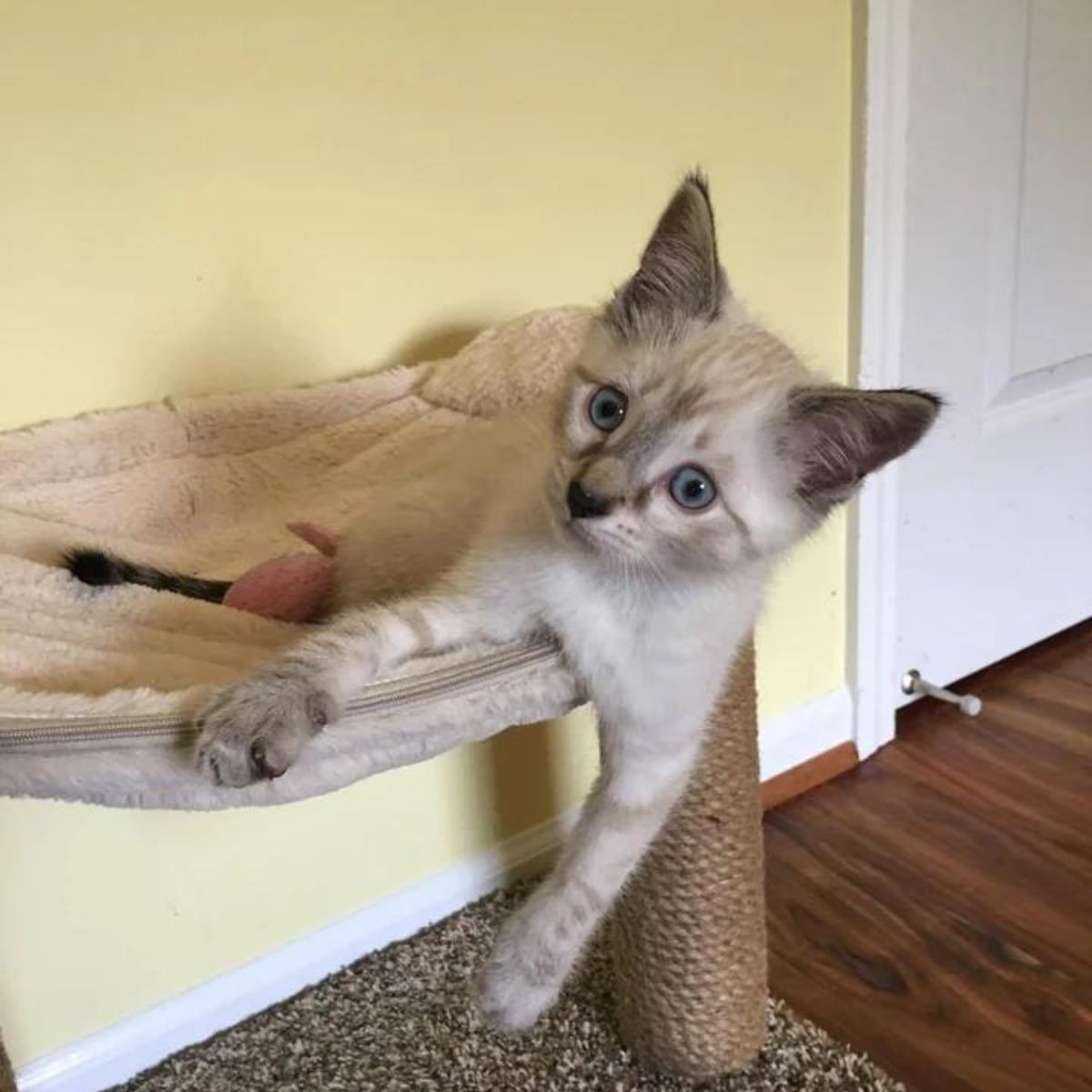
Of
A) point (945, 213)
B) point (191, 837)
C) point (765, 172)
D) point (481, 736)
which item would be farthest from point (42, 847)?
point (945, 213)

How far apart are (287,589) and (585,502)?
1.10ft

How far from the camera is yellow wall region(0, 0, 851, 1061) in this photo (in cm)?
117

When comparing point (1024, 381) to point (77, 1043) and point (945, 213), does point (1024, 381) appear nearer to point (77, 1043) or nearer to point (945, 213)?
point (945, 213)

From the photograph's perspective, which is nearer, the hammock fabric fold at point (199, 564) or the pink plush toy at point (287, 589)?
the hammock fabric fold at point (199, 564)

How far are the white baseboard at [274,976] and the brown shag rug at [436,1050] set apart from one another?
0.02 metres

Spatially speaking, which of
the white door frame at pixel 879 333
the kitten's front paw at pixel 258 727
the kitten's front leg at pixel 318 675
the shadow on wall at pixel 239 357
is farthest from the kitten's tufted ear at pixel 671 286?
the white door frame at pixel 879 333

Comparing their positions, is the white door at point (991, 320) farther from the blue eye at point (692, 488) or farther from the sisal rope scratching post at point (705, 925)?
the blue eye at point (692, 488)

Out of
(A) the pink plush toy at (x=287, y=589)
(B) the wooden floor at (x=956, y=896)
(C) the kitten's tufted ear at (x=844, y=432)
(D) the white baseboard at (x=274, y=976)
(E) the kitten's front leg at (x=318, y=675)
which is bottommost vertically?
(B) the wooden floor at (x=956, y=896)

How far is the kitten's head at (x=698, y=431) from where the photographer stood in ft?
2.67

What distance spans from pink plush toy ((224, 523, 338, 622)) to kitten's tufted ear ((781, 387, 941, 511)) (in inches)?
16.4

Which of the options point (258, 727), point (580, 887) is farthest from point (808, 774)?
point (258, 727)

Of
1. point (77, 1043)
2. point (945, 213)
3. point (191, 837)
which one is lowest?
point (77, 1043)

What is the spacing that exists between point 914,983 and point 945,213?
1073 millimetres

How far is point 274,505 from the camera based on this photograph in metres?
1.23
